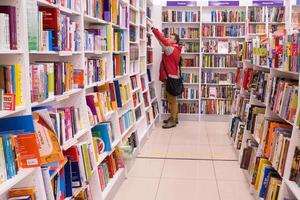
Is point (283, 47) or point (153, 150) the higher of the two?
point (283, 47)

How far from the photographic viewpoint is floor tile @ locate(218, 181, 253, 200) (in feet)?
13.0

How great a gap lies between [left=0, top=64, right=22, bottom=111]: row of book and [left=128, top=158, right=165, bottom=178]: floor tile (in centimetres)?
Result: 277

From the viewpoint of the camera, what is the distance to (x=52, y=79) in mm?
2568

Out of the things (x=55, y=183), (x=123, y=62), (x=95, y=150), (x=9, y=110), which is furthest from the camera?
(x=123, y=62)

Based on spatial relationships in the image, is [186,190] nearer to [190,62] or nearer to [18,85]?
[18,85]

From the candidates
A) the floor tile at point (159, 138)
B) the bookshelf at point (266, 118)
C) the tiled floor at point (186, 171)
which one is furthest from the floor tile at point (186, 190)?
the floor tile at point (159, 138)

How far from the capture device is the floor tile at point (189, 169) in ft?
15.1

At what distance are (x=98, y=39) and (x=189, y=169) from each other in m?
2.10

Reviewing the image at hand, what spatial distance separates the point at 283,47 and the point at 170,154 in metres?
2.74

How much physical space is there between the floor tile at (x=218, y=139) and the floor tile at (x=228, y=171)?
107cm

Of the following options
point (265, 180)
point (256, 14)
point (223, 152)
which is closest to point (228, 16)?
point (256, 14)

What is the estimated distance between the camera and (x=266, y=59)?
4164 mm

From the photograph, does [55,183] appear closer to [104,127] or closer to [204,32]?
[104,127]

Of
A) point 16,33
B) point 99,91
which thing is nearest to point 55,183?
point 16,33
